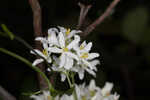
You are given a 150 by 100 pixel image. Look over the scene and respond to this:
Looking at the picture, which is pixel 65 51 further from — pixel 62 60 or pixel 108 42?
pixel 108 42

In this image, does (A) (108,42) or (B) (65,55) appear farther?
(A) (108,42)

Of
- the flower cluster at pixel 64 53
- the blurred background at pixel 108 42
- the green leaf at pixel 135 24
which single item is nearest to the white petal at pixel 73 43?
the flower cluster at pixel 64 53

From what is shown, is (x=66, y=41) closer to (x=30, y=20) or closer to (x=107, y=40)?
(x=30, y=20)

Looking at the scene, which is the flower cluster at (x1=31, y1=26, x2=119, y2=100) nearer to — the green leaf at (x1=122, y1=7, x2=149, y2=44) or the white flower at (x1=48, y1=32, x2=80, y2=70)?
the white flower at (x1=48, y1=32, x2=80, y2=70)

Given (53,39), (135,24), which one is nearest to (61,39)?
(53,39)

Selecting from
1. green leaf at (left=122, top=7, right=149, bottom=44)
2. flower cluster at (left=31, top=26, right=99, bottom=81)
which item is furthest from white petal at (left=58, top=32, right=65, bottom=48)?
green leaf at (left=122, top=7, right=149, bottom=44)

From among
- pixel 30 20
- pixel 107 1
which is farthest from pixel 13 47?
pixel 107 1
